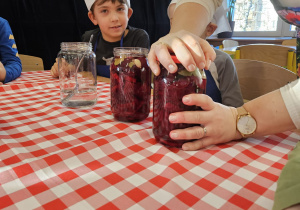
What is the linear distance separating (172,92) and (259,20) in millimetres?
4230

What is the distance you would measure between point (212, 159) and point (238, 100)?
766 mm

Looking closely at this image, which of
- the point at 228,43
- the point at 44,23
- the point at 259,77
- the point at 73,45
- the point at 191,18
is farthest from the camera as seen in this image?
the point at 228,43

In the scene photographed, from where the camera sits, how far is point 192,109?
1.77 feet

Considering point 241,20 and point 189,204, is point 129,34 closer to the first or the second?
point 189,204

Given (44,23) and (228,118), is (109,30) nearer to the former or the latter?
(228,118)

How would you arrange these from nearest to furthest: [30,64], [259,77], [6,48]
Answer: [259,77] → [6,48] → [30,64]

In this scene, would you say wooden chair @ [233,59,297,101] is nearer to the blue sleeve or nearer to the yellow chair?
the blue sleeve

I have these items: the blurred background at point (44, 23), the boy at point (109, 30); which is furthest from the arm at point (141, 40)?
the blurred background at point (44, 23)

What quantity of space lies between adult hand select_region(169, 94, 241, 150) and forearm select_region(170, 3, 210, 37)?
275 mm

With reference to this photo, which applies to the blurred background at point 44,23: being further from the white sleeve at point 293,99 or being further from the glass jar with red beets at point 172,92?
the white sleeve at point 293,99

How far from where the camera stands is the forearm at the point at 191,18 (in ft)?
2.43

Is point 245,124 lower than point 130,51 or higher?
lower

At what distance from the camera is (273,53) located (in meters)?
2.13

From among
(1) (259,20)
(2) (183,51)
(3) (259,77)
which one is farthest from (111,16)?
(1) (259,20)
